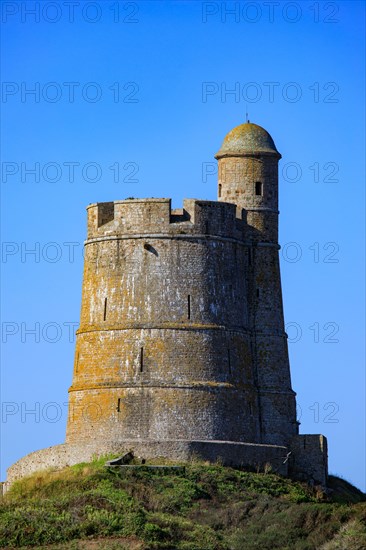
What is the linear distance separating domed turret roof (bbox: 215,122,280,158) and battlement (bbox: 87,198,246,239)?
279 centimetres

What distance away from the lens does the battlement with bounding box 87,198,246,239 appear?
6431cm

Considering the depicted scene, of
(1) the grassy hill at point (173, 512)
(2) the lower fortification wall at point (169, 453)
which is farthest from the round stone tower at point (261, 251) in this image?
(1) the grassy hill at point (173, 512)

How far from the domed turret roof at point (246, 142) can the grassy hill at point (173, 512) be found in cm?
1199

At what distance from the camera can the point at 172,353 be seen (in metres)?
63.6

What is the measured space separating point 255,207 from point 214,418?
8248 millimetres

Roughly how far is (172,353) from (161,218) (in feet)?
14.6

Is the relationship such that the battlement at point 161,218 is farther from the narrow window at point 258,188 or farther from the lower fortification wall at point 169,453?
the lower fortification wall at point 169,453

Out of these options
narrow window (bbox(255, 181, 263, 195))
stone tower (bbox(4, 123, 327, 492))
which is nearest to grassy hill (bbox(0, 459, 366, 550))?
stone tower (bbox(4, 123, 327, 492))

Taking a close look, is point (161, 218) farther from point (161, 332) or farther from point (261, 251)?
point (261, 251)

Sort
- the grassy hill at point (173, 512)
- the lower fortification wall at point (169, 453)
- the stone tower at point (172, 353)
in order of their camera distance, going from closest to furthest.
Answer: the grassy hill at point (173, 512) → the lower fortification wall at point (169, 453) → the stone tower at point (172, 353)

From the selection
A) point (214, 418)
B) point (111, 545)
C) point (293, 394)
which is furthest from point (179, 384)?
point (111, 545)

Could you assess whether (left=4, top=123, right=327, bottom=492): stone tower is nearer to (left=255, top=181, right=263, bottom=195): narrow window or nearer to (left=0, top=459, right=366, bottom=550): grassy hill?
(left=255, top=181, right=263, bottom=195): narrow window

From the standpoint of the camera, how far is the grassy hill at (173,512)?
5475cm

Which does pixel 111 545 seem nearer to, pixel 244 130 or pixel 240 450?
pixel 240 450
